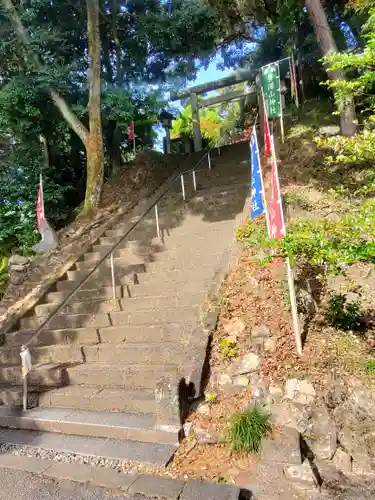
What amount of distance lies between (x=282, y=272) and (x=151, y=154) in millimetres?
8948

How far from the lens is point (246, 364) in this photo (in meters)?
4.62

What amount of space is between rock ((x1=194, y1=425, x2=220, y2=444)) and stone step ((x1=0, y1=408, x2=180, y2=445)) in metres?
0.24

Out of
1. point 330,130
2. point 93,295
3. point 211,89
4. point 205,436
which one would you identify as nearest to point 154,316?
point 93,295

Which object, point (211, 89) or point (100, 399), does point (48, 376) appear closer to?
point (100, 399)

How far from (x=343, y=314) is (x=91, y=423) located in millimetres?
3608

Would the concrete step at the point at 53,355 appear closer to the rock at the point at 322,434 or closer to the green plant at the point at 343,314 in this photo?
the rock at the point at 322,434

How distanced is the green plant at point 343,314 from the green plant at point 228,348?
1.43 m

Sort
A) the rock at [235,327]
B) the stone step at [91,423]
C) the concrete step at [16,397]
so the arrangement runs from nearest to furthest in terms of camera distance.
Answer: the stone step at [91,423], the rock at [235,327], the concrete step at [16,397]

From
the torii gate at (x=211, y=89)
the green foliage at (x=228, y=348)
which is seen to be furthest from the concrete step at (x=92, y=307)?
the torii gate at (x=211, y=89)

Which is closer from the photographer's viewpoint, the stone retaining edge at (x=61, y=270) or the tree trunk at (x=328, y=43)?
the stone retaining edge at (x=61, y=270)

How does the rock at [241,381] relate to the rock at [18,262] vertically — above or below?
below

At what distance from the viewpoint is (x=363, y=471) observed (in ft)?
11.6

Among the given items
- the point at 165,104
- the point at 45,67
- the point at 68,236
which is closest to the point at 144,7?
the point at 165,104

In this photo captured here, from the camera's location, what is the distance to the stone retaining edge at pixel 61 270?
23.5 feet
